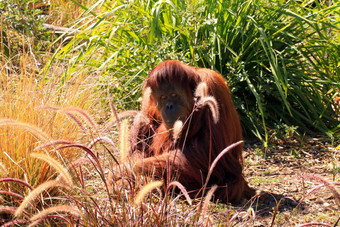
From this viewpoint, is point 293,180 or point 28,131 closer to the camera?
point 28,131

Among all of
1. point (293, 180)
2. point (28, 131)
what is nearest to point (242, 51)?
point (293, 180)

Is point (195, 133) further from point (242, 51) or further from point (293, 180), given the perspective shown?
point (242, 51)

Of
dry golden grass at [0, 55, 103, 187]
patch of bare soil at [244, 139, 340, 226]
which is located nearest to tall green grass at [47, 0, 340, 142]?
patch of bare soil at [244, 139, 340, 226]

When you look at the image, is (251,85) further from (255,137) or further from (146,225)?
(146,225)

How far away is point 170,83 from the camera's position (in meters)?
3.27

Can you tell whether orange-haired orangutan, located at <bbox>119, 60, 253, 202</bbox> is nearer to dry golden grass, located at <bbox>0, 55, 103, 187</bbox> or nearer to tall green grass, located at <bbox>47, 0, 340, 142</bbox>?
dry golden grass, located at <bbox>0, 55, 103, 187</bbox>

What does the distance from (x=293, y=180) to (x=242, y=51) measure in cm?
138

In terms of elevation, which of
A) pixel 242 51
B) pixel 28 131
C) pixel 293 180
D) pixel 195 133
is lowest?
pixel 293 180

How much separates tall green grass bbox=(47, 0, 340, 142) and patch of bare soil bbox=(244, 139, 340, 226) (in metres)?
0.21

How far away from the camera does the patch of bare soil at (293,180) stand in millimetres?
3033

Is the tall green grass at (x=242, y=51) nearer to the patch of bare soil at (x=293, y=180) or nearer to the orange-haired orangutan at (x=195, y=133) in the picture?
the patch of bare soil at (x=293, y=180)

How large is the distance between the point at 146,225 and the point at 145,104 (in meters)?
0.62

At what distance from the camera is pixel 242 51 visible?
445cm

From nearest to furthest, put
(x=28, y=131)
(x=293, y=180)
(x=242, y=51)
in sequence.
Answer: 1. (x=28, y=131)
2. (x=293, y=180)
3. (x=242, y=51)
